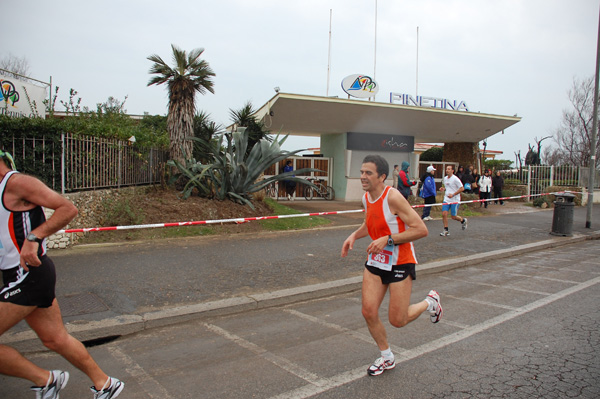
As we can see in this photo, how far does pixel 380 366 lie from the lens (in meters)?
3.63

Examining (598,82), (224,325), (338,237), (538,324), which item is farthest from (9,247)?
(598,82)

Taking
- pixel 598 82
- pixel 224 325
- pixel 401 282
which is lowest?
pixel 224 325

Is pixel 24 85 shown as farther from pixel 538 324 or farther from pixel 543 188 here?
pixel 543 188

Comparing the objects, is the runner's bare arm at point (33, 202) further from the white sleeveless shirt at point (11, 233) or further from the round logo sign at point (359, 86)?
the round logo sign at point (359, 86)

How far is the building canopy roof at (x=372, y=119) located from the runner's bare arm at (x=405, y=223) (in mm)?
12492

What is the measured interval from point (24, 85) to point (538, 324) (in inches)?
684

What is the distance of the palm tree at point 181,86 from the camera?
40.3 feet

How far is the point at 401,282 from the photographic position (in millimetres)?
3586

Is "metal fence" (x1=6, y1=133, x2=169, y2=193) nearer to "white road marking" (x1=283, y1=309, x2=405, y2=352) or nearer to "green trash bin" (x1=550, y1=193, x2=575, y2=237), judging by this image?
"white road marking" (x1=283, y1=309, x2=405, y2=352)

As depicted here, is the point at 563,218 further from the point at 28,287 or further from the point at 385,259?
the point at 28,287

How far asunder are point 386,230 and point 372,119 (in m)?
16.3

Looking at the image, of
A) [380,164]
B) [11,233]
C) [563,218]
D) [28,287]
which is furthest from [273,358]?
[563,218]

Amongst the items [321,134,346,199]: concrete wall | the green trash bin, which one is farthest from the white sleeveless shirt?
[321,134,346,199]: concrete wall

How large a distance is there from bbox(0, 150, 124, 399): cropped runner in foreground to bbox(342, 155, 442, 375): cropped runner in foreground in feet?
7.43
